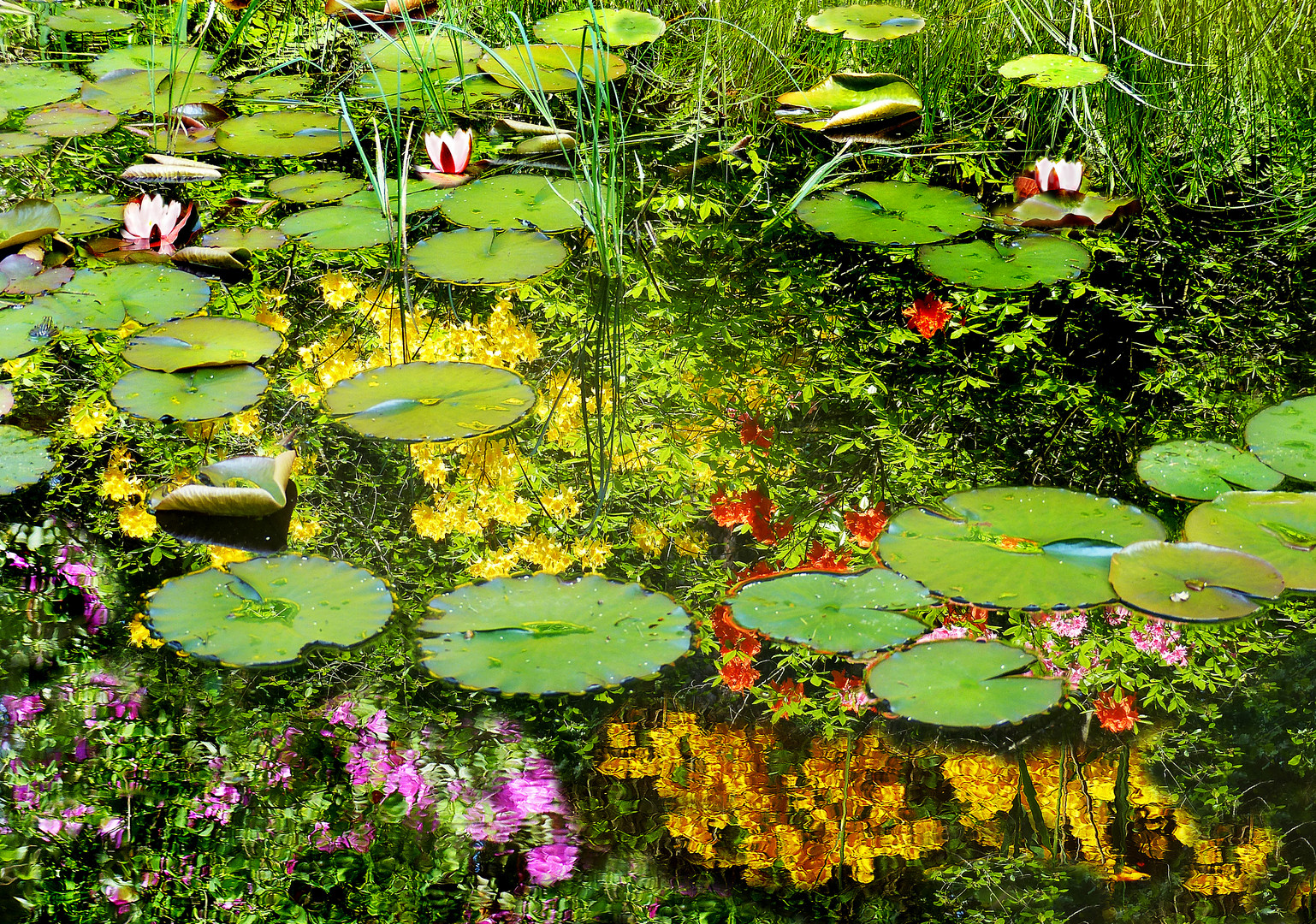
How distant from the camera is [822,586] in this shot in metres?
1.64

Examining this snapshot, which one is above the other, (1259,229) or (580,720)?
(1259,229)

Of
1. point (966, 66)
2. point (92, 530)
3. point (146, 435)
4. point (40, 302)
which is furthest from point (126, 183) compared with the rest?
point (966, 66)

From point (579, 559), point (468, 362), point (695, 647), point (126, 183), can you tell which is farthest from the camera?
point (126, 183)

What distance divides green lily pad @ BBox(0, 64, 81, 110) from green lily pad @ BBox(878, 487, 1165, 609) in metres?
3.21

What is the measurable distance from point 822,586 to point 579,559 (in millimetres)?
378

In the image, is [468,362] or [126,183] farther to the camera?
[126,183]

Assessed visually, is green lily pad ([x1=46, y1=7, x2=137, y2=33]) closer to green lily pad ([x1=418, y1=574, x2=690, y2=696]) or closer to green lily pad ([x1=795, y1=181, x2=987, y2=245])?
green lily pad ([x1=795, y1=181, x2=987, y2=245])

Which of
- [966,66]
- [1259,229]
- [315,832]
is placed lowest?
[315,832]

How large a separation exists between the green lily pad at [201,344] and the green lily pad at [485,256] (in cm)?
43

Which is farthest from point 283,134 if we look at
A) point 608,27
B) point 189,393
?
point 189,393

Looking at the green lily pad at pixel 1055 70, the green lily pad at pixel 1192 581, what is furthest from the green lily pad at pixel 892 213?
the green lily pad at pixel 1192 581

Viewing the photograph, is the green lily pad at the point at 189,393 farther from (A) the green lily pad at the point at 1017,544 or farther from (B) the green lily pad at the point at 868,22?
(B) the green lily pad at the point at 868,22

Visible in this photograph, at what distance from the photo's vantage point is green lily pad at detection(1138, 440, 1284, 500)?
6.08 feet

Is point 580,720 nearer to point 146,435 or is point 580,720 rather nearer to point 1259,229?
point 146,435
